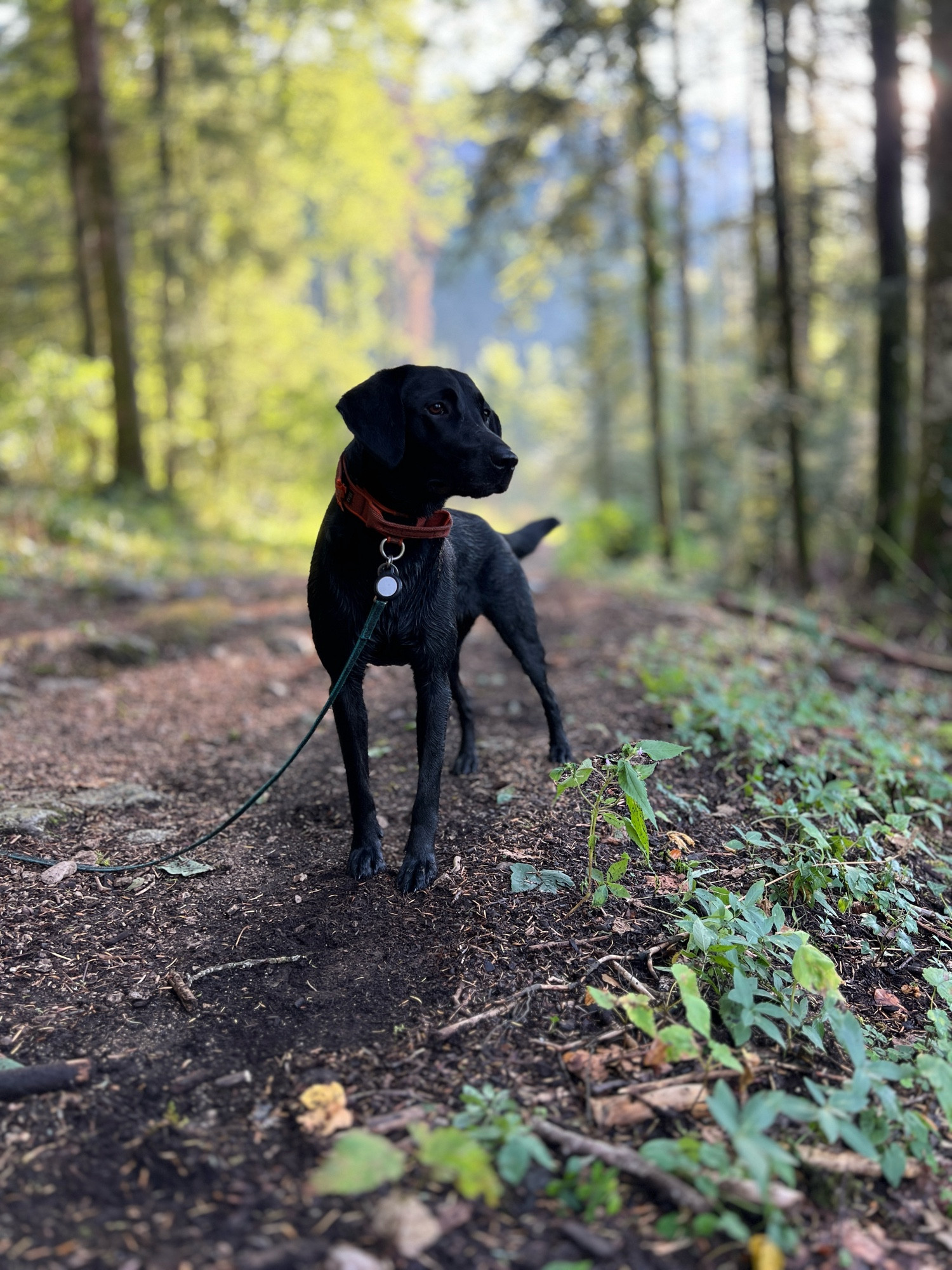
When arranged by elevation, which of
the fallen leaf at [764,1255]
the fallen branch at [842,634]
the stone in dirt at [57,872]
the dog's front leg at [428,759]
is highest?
the dog's front leg at [428,759]

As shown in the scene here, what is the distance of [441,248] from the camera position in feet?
50.6

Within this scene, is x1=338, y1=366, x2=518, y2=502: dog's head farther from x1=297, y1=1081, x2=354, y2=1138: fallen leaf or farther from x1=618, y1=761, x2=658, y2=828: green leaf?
x1=297, y1=1081, x2=354, y2=1138: fallen leaf

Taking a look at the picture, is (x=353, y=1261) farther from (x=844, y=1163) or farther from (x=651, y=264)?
(x=651, y=264)

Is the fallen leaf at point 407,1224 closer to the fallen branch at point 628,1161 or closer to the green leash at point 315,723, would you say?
the fallen branch at point 628,1161

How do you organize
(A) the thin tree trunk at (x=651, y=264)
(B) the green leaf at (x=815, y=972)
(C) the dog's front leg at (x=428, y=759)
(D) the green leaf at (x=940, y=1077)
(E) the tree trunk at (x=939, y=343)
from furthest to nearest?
(A) the thin tree trunk at (x=651, y=264) < (E) the tree trunk at (x=939, y=343) < (C) the dog's front leg at (x=428, y=759) < (B) the green leaf at (x=815, y=972) < (D) the green leaf at (x=940, y=1077)

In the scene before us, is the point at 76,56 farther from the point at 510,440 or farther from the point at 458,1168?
the point at 510,440

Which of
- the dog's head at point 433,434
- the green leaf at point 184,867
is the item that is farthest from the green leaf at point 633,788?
the green leaf at point 184,867

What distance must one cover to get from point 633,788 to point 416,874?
2.80 ft

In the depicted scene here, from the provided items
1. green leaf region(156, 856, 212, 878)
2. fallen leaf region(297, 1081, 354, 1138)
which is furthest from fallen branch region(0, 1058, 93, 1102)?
green leaf region(156, 856, 212, 878)

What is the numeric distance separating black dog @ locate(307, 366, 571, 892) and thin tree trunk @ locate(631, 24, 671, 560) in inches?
387

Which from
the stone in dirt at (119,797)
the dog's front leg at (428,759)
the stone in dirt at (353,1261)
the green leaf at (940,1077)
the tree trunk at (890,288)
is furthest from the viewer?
the tree trunk at (890,288)

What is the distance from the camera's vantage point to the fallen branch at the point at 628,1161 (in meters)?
1.80

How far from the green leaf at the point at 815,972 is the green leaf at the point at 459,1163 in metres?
0.89

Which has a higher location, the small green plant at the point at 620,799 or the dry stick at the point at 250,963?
the small green plant at the point at 620,799
